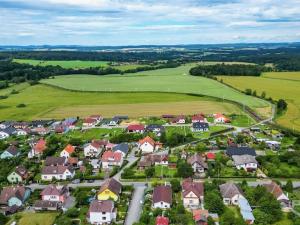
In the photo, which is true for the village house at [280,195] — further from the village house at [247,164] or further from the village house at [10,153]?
the village house at [10,153]

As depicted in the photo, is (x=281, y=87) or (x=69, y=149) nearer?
(x=69, y=149)

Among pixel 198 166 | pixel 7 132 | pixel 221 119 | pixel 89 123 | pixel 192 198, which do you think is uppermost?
pixel 192 198

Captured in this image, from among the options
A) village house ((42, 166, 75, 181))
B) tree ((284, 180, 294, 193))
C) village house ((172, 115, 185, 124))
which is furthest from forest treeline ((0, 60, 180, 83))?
tree ((284, 180, 294, 193))

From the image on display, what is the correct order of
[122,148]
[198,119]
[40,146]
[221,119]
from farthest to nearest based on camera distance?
[221,119] < [198,119] < [40,146] < [122,148]

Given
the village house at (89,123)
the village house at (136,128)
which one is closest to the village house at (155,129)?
the village house at (136,128)

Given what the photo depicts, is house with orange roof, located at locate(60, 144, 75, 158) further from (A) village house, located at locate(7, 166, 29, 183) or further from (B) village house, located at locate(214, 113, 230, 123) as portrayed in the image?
(B) village house, located at locate(214, 113, 230, 123)

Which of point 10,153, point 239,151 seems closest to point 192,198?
point 239,151

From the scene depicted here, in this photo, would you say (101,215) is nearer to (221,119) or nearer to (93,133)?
(93,133)

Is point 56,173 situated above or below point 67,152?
above
